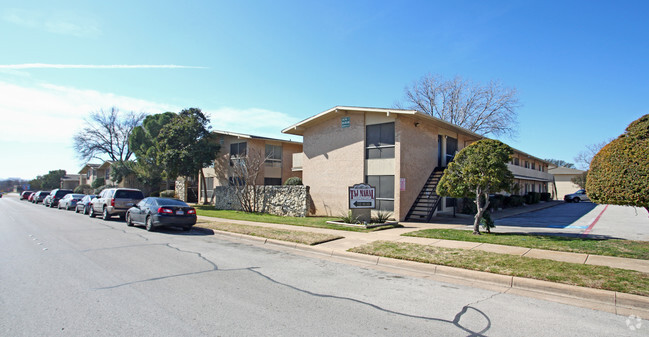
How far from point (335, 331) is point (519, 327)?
7.80 feet

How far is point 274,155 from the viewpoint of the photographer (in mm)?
29750

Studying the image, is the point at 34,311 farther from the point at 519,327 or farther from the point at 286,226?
the point at 286,226

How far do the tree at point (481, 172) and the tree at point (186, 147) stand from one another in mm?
20811

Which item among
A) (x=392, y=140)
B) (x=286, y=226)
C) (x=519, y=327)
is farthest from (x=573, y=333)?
(x=392, y=140)

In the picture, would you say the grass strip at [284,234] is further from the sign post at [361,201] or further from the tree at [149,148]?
the tree at [149,148]

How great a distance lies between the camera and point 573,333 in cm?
449

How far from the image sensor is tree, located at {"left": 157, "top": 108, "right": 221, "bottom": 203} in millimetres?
27547

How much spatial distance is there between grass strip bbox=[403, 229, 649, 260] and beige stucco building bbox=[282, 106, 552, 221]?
5.48 meters

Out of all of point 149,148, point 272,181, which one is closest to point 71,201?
point 149,148

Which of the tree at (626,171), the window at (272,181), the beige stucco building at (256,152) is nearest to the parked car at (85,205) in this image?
the beige stucco building at (256,152)

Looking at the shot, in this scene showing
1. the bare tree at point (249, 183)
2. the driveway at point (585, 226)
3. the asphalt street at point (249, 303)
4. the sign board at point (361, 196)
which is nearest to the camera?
the asphalt street at point (249, 303)

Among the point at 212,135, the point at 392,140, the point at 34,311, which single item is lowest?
the point at 34,311

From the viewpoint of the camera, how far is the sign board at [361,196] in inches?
579

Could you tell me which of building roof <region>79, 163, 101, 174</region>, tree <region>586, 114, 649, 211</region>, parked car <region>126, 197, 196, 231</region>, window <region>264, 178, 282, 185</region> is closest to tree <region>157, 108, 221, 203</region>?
window <region>264, 178, 282, 185</region>
